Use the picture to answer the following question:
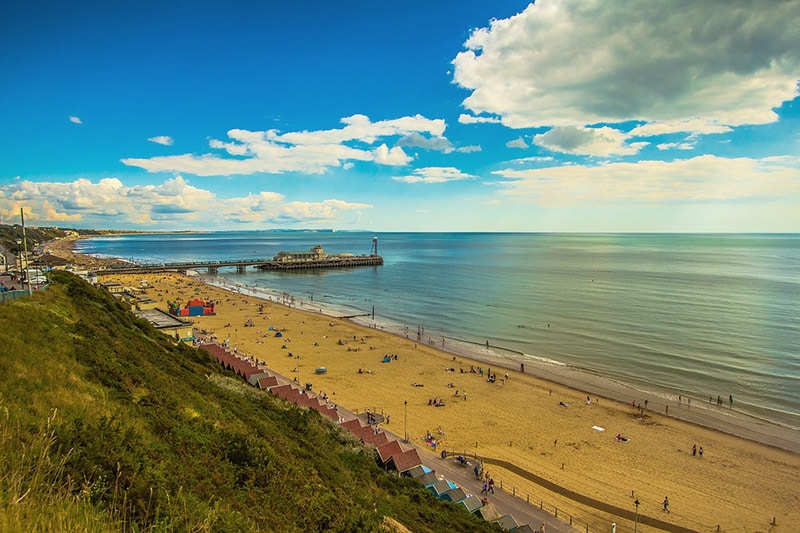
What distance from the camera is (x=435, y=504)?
16.9 metres

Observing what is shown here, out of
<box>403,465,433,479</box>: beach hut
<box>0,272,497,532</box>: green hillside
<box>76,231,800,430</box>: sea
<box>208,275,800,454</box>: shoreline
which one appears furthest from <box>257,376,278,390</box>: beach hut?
<box>76,231,800,430</box>: sea

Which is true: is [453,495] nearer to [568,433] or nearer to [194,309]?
[568,433]

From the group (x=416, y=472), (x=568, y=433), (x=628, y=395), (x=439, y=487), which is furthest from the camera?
(x=628, y=395)

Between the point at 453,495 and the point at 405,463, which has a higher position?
the point at 405,463

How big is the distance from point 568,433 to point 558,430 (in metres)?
0.64

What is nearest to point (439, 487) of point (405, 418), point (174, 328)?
point (405, 418)

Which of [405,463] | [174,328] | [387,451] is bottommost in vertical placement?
[405,463]

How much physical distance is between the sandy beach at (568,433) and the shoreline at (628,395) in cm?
21

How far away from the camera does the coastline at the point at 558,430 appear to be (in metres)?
21.6

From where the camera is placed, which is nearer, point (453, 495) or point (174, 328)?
point (453, 495)

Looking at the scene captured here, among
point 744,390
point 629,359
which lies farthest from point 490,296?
point 744,390

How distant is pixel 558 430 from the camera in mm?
28422

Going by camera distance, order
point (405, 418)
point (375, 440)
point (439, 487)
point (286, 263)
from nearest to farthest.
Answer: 1. point (439, 487)
2. point (375, 440)
3. point (405, 418)
4. point (286, 263)

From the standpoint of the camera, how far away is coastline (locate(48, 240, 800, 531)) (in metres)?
21.6
